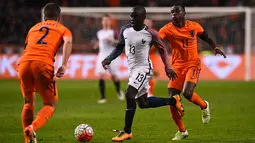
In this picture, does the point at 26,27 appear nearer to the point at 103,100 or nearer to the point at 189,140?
the point at 103,100

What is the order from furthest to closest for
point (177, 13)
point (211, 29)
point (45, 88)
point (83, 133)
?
1. point (211, 29)
2. point (177, 13)
3. point (83, 133)
4. point (45, 88)

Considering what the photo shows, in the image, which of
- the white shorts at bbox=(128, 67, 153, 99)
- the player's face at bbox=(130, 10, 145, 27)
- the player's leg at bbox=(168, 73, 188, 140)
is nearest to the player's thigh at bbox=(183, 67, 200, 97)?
the player's leg at bbox=(168, 73, 188, 140)

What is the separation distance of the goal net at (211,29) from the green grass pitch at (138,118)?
4.64 m

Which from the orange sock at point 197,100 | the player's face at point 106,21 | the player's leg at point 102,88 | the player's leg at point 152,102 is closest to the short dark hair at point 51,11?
the player's leg at point 152,102

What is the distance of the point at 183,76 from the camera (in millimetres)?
11812

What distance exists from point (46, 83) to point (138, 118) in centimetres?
557

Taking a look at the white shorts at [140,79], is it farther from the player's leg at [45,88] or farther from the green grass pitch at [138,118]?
the player's leg at [45,88]

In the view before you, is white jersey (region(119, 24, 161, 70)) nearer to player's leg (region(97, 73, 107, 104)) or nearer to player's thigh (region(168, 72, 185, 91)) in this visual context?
player's thigh (region(168, 72, 185, 91))

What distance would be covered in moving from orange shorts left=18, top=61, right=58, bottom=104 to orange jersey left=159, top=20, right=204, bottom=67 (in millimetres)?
2881

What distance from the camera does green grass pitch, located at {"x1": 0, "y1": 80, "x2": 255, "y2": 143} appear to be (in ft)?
37.4

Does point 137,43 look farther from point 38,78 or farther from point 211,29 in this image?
point 211,29

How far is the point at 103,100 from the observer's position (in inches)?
761

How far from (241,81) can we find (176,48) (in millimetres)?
16862

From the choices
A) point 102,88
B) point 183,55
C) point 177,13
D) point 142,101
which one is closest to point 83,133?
point 142,101
